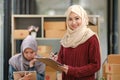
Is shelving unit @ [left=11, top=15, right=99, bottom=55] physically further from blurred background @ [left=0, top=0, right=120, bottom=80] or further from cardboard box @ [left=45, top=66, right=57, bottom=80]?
cardboard box @ [left=45, top=66, right=57, bottom=80]

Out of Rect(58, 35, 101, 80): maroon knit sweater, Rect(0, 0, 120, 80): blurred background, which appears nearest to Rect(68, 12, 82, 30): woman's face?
Rect(58, 35, 101, 80): maroon knit sweater

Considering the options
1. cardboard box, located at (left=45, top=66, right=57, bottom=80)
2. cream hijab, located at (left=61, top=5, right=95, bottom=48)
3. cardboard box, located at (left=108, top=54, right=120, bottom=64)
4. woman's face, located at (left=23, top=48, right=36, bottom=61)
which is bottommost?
cardboard box, located at (left=45, top=66, right=57, bottom=80)

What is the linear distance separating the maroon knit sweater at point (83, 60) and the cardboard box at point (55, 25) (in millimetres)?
1859

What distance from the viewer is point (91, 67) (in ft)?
6.32

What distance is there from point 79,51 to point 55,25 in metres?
1.96

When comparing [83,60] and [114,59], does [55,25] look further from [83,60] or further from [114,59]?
[83,60]

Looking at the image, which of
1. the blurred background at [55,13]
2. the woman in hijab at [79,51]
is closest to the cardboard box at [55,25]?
the blurred background at [55,13]

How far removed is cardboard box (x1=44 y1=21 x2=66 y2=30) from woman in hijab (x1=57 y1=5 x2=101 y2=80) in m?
1.82

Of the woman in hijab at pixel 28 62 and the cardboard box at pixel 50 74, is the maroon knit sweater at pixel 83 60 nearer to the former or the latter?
the cardboard box at pixel 50 74

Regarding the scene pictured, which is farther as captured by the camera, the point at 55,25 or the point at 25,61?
the point at 55,25

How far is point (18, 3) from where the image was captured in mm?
4457

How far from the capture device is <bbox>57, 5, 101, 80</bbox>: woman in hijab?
1.94 meters

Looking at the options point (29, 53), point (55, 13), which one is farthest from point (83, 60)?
point (55, 13)

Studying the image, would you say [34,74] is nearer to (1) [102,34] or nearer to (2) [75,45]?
(2) [75,45]
